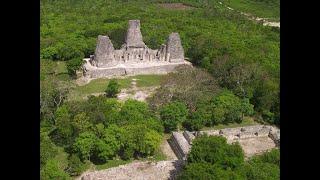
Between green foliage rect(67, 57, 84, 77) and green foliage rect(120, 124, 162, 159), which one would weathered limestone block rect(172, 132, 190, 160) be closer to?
green foliage rect(120, 124, 162, 159)

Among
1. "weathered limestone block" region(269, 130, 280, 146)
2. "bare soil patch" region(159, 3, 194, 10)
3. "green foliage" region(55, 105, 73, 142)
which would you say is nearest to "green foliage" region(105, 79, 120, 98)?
"green foliage" region(55, 105, 73, 142)

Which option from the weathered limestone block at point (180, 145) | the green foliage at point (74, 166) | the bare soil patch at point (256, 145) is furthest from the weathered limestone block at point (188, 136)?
the green foliage at point (74, 166)

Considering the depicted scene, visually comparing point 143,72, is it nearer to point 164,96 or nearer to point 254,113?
point 164,96

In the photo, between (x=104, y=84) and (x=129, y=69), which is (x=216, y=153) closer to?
(x=104, y=84)

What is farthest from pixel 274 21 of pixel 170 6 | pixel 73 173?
pixel 73 173

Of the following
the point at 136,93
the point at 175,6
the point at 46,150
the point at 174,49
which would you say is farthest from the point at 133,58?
the point at 175,6
